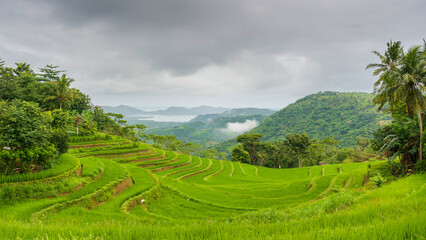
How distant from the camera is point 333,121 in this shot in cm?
15700

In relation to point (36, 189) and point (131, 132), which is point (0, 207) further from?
point (131, 132)

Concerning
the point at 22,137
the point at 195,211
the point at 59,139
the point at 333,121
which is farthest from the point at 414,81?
the point at 333,121

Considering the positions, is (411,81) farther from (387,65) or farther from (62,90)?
(62,90)

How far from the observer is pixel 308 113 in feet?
620

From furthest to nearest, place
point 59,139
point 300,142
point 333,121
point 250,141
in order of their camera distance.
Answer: point 333,121
point 250,141
point 300,142
point 59,139

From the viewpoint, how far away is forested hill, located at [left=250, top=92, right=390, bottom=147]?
13438cm

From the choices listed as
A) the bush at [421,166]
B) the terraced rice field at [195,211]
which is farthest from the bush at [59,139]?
the bush at [421,166]

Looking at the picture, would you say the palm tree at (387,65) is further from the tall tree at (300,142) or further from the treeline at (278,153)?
the treeline at (278,153)

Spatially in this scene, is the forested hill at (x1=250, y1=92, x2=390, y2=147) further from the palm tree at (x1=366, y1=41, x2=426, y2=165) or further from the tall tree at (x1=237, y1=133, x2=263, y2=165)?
the palm tree at (x1=366, y1=41, x2=426, y2=165)

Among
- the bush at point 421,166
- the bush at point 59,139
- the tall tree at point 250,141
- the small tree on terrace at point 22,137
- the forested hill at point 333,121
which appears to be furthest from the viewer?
the forested hill at point 333,121

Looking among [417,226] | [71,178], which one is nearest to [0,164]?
[71,178]

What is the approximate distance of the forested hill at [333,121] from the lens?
134375 mm

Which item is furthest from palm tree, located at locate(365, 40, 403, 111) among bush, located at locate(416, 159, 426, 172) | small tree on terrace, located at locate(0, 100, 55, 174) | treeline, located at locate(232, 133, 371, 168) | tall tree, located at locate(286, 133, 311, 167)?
treeline, located at locate(232, 133, 371, 168)

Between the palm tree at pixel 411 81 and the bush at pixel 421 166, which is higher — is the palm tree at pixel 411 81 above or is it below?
above
